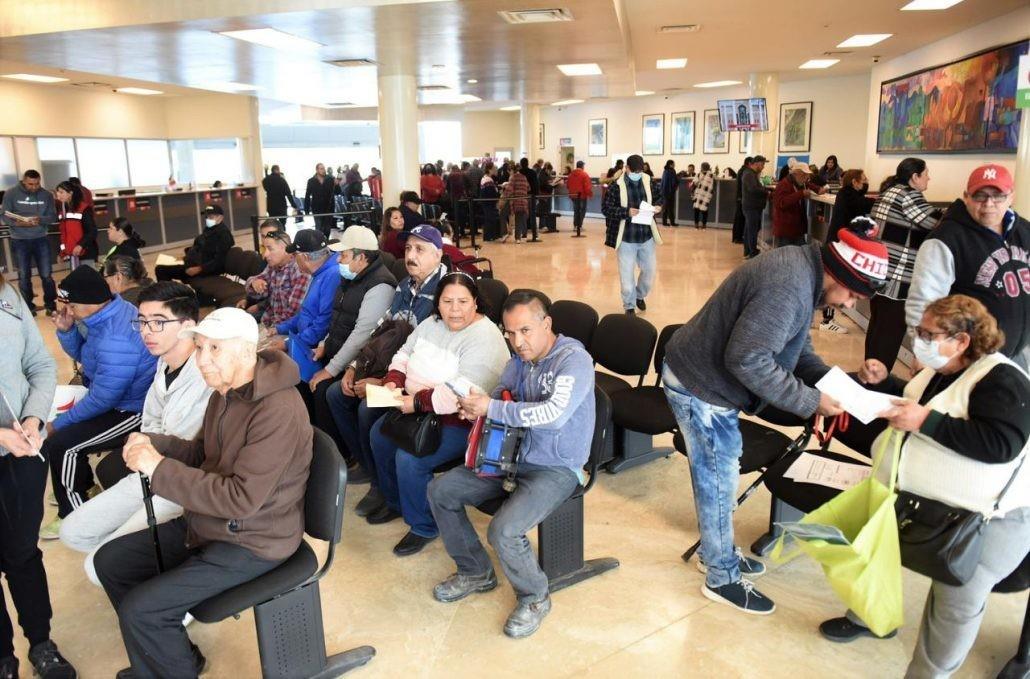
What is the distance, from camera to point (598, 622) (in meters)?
2.98

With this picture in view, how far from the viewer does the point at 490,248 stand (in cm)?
1527

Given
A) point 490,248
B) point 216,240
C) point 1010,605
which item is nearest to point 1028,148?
point 1010,605

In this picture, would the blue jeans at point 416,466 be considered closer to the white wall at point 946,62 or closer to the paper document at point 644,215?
the paper document at point 644,215

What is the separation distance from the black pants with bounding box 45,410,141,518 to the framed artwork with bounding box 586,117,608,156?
77.2 ft

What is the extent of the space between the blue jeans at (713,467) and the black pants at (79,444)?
2543 millimetres

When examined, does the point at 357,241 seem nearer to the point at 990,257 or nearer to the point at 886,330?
the point at 990,257

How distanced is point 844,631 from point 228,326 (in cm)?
244

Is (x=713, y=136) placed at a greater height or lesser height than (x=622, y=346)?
greater

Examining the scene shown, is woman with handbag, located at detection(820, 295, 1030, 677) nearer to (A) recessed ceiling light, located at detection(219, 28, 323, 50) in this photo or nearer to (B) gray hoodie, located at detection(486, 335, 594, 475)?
(B) gray hoodie, located at detection(486, 335, 594, 475)

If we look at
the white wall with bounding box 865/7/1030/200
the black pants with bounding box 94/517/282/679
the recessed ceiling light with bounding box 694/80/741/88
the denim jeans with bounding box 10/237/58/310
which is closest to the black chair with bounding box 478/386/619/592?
the black pants with bounding box 94/517/282/679

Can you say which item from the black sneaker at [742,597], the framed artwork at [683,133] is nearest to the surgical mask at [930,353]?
the black sneaker at [742,597]

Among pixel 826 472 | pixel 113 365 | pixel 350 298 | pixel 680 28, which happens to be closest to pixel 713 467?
pixel 826 472

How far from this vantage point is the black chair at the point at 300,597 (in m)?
2.37

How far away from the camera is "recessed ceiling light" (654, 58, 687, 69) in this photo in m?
14.6
